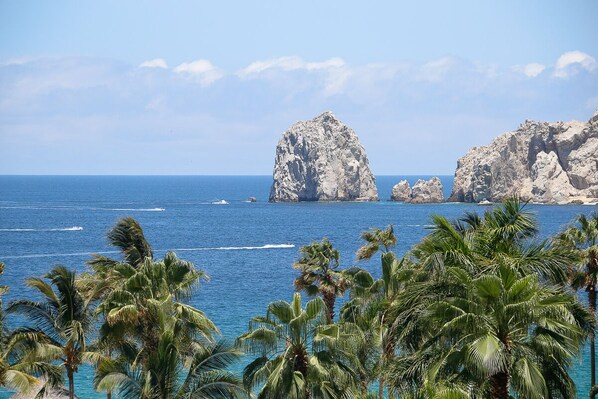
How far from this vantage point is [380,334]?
78.9 feet

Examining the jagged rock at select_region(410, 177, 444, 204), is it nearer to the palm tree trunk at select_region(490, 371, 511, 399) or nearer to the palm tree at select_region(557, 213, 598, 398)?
the palm tree at select_region(557, 213, 598, 398)

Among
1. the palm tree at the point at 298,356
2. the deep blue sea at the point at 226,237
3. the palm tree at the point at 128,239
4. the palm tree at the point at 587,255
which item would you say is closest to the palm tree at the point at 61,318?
the palm tree at the point at 128,239

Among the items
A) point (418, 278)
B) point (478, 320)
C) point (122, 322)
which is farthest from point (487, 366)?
point (122, 322)

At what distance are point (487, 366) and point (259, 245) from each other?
3965 inches

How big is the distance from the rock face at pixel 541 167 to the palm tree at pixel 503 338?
553 ft

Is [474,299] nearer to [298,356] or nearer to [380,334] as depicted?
[298,356]

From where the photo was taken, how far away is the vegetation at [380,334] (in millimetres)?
15195

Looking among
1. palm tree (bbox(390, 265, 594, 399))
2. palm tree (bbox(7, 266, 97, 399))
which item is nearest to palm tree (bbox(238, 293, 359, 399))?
palm tree (bbox(390, 265, 594, 399))

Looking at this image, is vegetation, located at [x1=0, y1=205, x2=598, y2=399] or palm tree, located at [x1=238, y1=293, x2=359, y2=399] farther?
palm tree, located at [x1=238, y1=293, x2=359, y2=399]

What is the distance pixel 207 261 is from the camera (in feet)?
314

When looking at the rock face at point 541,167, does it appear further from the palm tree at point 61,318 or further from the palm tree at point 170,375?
the palm tree at point 170,375

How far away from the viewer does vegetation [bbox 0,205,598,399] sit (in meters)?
15.2

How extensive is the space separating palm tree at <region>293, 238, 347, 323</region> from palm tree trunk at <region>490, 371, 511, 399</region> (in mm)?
17434

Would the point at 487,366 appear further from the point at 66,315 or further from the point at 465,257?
the point at 66,315
